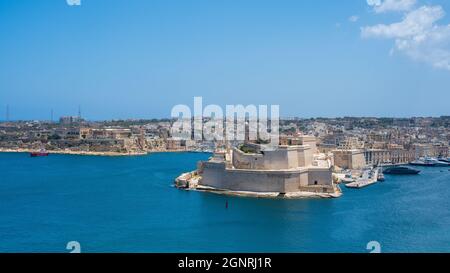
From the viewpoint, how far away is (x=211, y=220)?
22.6 feet

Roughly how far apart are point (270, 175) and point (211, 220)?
2.46 m

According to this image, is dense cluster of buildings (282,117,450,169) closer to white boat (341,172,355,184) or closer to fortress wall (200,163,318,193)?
white boat (341,172,355,184)

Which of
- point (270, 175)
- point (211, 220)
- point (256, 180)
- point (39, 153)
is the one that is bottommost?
point (211, 220)

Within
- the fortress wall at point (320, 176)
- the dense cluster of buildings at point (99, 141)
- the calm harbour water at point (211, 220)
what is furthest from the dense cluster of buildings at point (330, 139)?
the calm harbour water at point (211, 220)

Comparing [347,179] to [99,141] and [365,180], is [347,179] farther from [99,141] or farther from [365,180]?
[99,141]

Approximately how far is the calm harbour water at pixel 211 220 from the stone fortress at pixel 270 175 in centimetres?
42

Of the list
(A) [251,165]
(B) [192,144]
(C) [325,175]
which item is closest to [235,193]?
(A) [251,165]

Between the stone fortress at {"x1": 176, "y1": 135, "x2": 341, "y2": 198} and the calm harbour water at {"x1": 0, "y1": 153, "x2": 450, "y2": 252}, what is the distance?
0.42m

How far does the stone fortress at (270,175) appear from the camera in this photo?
9062mm

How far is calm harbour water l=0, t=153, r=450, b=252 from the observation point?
17.9 ft

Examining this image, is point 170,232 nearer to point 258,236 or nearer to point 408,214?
point 258,236

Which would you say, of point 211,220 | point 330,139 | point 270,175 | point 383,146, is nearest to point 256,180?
point 270,175

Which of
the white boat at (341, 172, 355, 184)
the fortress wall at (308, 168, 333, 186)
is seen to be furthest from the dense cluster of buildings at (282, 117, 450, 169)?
the fortress wall at (308, 168, 333, 186)

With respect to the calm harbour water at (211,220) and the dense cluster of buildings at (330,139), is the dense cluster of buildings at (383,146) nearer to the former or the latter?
the dense cluster of buildings at (330,139)
